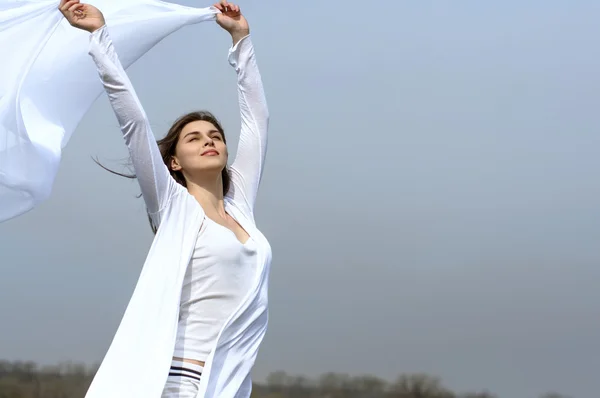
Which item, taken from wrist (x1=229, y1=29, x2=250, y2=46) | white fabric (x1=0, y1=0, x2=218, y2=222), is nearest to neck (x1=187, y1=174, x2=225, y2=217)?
white fabric (x1=0, y1=0, x2=218, y2=222)

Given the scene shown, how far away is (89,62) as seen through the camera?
420 cm

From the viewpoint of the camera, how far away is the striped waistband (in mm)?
3582

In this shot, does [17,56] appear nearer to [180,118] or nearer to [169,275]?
[180,118]

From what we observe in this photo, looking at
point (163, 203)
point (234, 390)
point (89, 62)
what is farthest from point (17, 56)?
point (234, 390)

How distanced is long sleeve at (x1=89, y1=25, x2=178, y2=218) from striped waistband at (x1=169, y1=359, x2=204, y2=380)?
2.07 ft

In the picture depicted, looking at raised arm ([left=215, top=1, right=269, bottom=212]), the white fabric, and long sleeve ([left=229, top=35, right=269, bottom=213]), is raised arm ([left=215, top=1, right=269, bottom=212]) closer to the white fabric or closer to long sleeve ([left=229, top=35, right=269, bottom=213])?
long sleeve ([left=229, top=35, right=269, bottom=213])

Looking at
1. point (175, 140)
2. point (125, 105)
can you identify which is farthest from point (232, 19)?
point (125, 105)

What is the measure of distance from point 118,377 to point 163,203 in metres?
0.61

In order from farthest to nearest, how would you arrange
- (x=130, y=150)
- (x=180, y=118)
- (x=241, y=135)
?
(x=241, y=135) → (x=180, y=118) → (x=130, y=150)

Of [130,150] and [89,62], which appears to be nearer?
[130,150]

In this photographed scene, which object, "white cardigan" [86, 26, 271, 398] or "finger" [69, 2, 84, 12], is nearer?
"white cardigan" [86, 26, 271, 398]

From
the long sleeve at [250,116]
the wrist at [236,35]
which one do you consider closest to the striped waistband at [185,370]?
the long sleeve at [250,116]

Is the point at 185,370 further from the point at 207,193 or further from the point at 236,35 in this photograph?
the point at 236,35

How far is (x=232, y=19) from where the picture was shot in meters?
4.34
